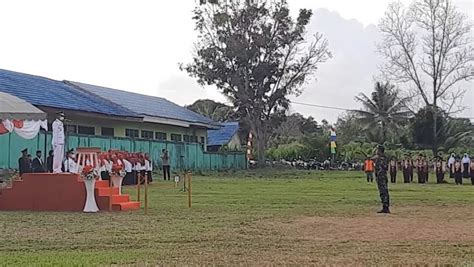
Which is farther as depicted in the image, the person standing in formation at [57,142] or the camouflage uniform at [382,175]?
the person standing in formation at [57,142]

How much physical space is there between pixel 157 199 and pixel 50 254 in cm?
1265

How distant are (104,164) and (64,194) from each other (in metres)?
5.33

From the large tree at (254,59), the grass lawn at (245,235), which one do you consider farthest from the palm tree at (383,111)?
the grass lawn at (245,235)

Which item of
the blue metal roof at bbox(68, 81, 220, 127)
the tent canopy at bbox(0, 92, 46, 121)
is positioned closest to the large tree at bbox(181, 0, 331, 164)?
the blue metal roof at bbox(68, 81, 220, 127)

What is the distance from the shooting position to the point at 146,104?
173 feet

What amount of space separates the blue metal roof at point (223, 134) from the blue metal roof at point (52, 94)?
68.6 ft

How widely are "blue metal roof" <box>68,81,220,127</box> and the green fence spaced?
277 cm

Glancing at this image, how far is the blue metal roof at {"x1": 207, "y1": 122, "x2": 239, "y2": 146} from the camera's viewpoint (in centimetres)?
6631

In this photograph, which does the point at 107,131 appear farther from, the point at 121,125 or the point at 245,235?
the point at 245,235

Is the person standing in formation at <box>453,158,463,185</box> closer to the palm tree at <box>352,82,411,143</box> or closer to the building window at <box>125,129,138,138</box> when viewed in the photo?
the building window at <box>125,129,138,138</box>

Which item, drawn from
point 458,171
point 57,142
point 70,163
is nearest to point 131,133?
point 458,171

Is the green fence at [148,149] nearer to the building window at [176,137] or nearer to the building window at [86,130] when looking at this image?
the building window at [86,130]

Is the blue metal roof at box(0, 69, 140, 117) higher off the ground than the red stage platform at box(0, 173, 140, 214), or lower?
higher

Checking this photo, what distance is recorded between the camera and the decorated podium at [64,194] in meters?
20.2
